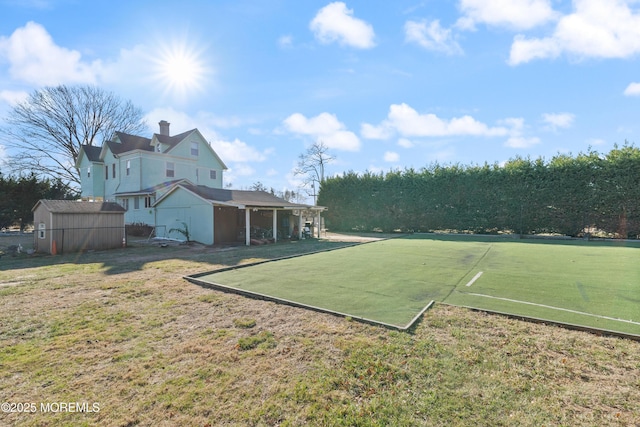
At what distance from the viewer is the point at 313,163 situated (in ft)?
125

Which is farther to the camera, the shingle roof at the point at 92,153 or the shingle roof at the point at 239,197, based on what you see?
the shingle roof at the point at 92,153

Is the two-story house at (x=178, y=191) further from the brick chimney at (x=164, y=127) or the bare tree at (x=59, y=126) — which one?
the bare tree at (x=59, y=126)

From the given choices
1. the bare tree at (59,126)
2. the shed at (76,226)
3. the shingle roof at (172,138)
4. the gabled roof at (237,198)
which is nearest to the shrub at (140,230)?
the gabled roof at (237,198)

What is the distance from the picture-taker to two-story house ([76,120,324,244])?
15391 mm

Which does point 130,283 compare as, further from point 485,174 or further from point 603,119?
point 485,174

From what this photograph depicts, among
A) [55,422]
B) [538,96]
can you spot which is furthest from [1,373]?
[538,96]

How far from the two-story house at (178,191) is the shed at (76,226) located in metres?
3.37

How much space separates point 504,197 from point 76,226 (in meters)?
22.2

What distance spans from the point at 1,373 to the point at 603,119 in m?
18.3

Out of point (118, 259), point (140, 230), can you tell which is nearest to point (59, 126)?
point (140, 230)

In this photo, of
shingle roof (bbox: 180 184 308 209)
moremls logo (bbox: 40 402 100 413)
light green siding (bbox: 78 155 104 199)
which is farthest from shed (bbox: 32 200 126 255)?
light green siding (bbox: 78 155 104 199)

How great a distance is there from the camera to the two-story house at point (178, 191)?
1539 centimetres

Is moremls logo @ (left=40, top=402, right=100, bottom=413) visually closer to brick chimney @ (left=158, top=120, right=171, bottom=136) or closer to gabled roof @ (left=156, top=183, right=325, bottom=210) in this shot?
gabled roof @ (left=156, top=183, right=325, bottom=210)

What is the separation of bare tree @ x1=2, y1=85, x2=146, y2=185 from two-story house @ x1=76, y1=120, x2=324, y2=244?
15.0 feet
